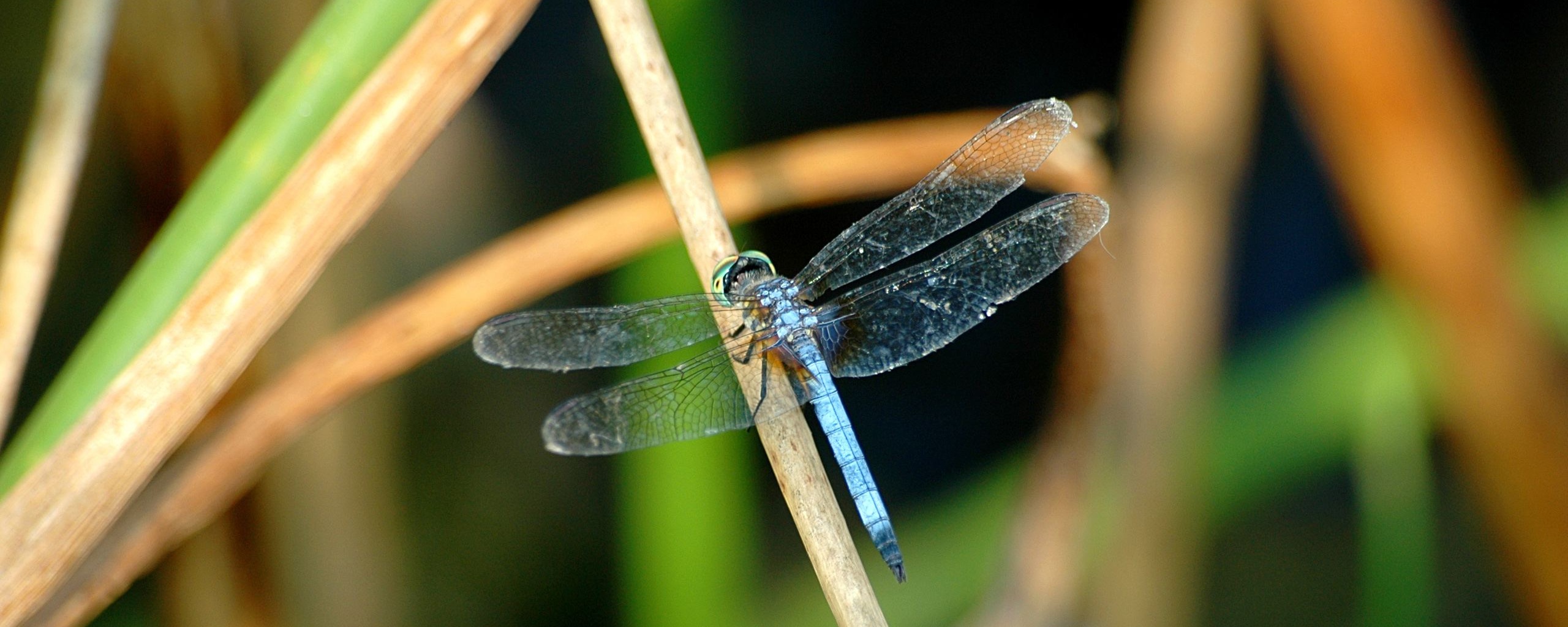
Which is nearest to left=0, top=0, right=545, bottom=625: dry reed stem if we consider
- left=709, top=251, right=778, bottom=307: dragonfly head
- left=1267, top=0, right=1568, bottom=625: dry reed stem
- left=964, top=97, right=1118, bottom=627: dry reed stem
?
left=709, top=251, right=778, bottom=307: dragonfly head

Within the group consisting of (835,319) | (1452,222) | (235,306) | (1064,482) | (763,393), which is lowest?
(1064,482)

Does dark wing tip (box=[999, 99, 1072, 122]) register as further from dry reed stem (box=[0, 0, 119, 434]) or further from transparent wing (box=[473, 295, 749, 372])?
dry reed stem (box=[0, 0, 119, 434])

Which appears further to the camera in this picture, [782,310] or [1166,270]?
[1166,270]

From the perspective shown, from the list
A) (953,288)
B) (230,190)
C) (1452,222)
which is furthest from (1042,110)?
(230,190)

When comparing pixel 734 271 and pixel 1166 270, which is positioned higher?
pixel 734 271

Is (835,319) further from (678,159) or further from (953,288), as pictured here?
(678,159)

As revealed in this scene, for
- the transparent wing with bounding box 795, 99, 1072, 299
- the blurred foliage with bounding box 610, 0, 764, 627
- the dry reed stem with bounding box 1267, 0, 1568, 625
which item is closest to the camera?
the transparent wing with bounding box 795, 99, 1072, 299

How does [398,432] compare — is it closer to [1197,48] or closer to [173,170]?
[173,170]
